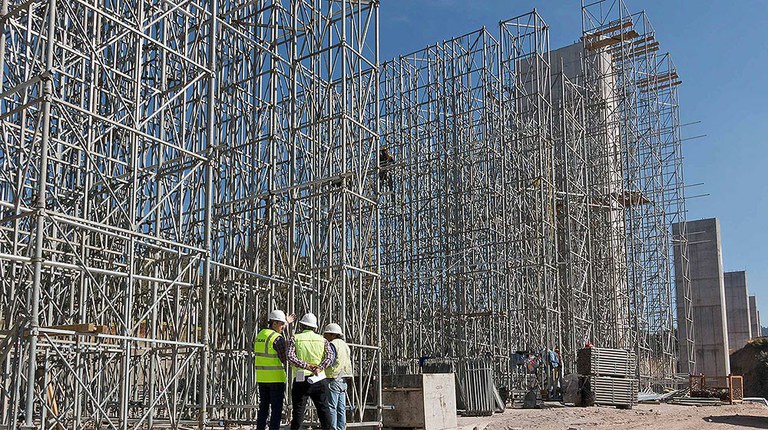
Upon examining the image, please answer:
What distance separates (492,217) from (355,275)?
1100cm

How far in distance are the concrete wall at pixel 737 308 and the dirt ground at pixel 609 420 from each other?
30161 millimetres

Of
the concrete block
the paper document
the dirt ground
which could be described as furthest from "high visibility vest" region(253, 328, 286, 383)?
the dirt ground

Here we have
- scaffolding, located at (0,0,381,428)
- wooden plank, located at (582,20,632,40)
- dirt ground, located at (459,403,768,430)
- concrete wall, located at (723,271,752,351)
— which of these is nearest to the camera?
scaffolding, located at (0,0,381,428)

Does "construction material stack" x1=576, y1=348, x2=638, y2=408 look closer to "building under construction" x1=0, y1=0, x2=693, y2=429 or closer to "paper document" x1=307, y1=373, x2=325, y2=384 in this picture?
"building under construction" x1=0, y1=0, x2=693, y2=429

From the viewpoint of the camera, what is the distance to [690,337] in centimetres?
3566

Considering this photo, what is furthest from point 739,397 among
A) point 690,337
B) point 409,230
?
point 409,230

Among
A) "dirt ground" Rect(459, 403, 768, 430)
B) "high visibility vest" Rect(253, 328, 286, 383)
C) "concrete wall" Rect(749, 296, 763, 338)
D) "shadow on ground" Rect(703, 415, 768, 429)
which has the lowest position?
"shadow on ground" Rect(703, 415, 768, 429)

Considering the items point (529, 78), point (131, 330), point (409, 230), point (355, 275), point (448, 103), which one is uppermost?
point (529, 78)

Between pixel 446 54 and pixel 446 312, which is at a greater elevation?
pixel 446 54

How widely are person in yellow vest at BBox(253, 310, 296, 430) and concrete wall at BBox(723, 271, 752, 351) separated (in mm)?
42349

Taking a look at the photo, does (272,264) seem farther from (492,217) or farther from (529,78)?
(529,78)

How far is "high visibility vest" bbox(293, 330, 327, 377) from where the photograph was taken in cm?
1022

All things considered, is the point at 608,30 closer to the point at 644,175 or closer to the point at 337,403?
the point at 644,175

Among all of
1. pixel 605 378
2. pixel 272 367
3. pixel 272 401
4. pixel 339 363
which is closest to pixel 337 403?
pixel 339 363
